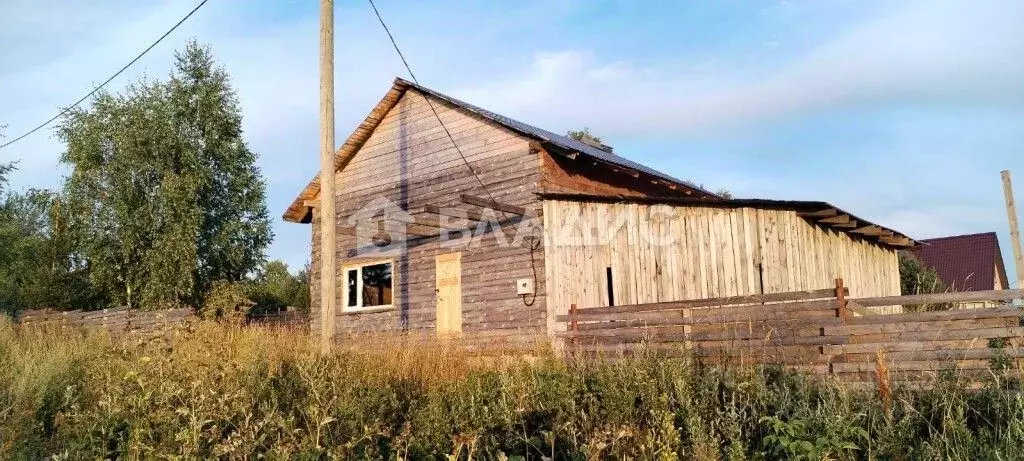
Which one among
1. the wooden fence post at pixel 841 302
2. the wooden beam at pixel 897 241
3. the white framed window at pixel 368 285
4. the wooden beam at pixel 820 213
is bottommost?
the wooden fence post at pixel 841 302

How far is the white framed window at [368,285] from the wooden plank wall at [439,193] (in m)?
0.21

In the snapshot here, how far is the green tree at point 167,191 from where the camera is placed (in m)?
25.1

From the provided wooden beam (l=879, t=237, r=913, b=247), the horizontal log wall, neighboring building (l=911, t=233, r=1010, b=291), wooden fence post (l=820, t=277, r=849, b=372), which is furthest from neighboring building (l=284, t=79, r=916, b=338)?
neighboring building (l=911, t=233, r=1010, b=291)

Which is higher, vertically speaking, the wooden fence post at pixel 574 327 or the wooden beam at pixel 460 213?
the wooden beam at pixel 460 213

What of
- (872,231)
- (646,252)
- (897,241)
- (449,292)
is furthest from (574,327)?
(897,241)

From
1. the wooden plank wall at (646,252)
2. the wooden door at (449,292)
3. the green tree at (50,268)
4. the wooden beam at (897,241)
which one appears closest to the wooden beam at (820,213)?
the wooden plank wall at (646,252)

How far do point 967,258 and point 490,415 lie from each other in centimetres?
4000

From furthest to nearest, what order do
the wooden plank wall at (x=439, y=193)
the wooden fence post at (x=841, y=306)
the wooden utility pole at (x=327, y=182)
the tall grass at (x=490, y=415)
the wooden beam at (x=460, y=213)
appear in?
the wooden beam at (x=460, y=213) < the wooden plank wall at (x=439, y=193) < the wooden utility pole at (x=327, y=182) < the wooden fence post at (x=841, y=306) < the tall grass at (x=490, y=415)

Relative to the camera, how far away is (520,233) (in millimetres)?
15492

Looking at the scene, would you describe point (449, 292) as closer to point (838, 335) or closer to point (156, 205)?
point (838, 335)

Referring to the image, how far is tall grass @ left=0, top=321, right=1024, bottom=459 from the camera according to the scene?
4.91 meters

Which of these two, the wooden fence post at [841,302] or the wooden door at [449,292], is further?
the wooden door at [449,292]

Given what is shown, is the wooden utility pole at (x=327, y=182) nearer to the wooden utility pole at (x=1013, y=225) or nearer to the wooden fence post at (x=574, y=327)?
the wooden fence post at (x=574, y=327)

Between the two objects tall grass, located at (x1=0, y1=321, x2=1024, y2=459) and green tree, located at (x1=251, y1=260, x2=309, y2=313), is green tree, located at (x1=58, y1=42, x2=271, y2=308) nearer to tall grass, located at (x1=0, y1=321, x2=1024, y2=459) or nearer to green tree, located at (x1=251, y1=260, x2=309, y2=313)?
green tree, located at (x1=251, y1=260, x2=309, y2=313)
